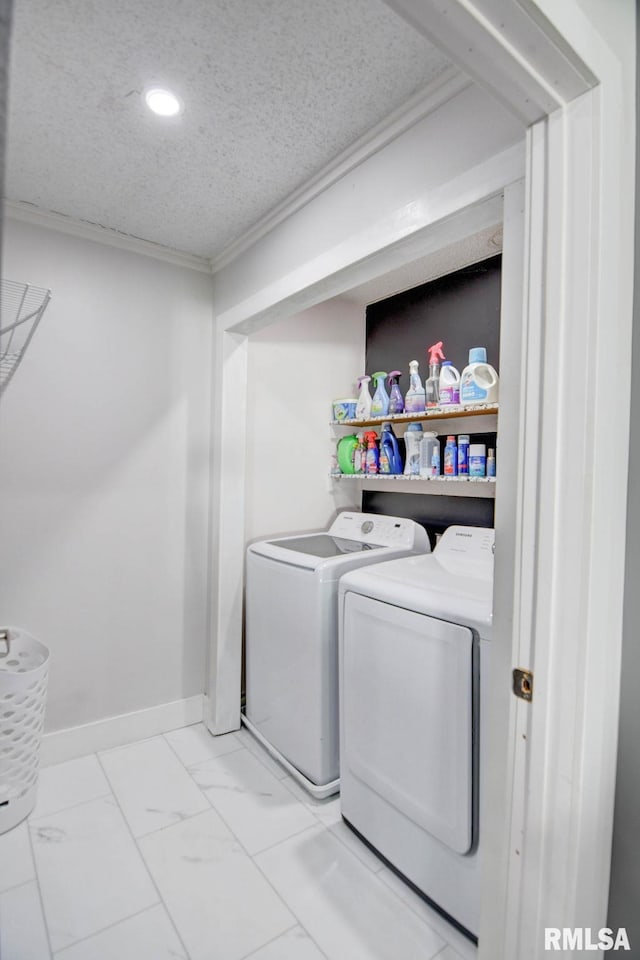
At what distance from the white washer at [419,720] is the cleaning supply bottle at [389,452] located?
0.74 metres

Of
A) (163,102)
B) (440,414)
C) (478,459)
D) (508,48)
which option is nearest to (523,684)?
(508,48)

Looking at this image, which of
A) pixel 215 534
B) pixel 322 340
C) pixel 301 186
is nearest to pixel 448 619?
pixel 215 534

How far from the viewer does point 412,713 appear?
4.96 feet

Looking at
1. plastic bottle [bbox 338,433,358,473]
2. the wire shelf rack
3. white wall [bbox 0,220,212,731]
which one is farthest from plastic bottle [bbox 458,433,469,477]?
the wire shelf rack

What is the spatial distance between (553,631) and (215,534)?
180 centimetres

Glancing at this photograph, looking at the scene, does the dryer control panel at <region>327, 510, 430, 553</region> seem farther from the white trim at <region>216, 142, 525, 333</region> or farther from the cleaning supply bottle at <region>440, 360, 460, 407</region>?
the white trim at <region>216, 142, 525, 333</region>

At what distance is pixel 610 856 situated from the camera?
926 mm

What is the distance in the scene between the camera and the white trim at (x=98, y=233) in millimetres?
1979

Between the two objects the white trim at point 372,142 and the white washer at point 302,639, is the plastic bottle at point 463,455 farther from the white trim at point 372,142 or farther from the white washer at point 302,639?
the white trim at point 372,142

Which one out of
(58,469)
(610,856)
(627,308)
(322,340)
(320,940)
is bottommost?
(320,940)

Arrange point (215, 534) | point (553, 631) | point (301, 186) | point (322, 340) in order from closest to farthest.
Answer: point (553, 631) → point (301, 186) → point (215, 534) → point (322, 340)

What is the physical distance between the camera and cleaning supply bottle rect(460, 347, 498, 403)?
6.47ft

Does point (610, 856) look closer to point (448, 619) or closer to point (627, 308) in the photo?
point (448, 619)

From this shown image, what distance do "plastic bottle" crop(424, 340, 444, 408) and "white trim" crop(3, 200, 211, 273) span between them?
1.19m
